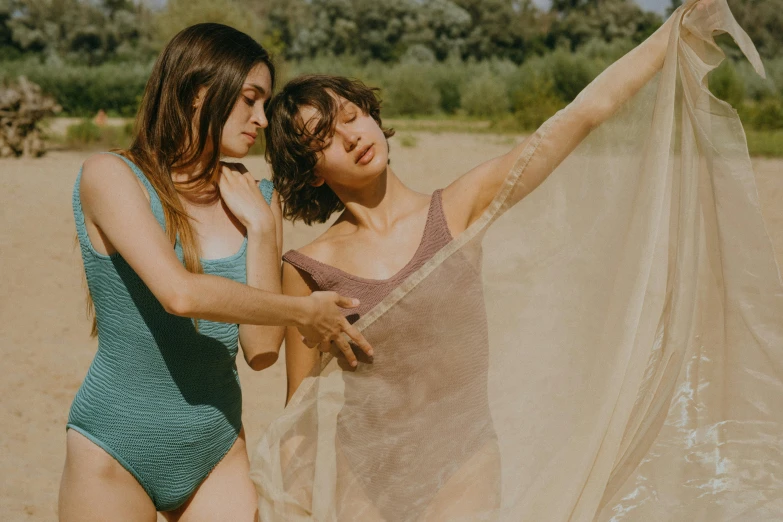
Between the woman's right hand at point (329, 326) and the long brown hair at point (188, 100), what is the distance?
12.3 inches

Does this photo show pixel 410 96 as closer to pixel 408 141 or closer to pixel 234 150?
pixel 408 141

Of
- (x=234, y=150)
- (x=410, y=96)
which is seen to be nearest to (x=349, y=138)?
(x=234, y=150)

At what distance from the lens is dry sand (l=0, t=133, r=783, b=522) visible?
500 cm

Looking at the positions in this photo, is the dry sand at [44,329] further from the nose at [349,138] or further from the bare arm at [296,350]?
the nose at [349,138]

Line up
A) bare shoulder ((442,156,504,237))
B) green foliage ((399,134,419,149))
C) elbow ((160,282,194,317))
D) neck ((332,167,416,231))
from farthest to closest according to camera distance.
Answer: green foliage ((399,134,419,149)) → neck ((332,167,416,231)) → bare shoulder ((442,156,504,237)) → elbow ((160,282,194,317))

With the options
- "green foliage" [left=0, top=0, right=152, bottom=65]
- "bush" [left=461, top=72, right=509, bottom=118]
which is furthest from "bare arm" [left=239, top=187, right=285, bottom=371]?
"green foliage" [left=0, top=0, right=152, bottom=65]

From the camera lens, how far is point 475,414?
237 cm

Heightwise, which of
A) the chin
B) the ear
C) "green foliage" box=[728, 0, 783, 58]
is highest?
→ "green foliage" box=[728, 0, 783, 58]

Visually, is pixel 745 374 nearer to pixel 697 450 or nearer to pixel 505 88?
pixel 697 450

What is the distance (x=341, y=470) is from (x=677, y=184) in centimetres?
121

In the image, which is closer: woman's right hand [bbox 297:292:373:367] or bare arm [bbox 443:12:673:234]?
woman's right hand [bbox 297:292:373:367]

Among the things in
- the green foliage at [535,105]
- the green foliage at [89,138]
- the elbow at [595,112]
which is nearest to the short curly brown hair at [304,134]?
the elbow at [595,112]

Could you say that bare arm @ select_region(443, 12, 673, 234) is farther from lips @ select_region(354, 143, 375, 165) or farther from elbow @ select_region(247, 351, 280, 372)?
elbow @ select_region(247, 351, 280, 372)

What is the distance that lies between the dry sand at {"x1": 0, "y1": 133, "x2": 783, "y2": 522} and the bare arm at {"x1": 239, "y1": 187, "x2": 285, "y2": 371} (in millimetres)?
2479
